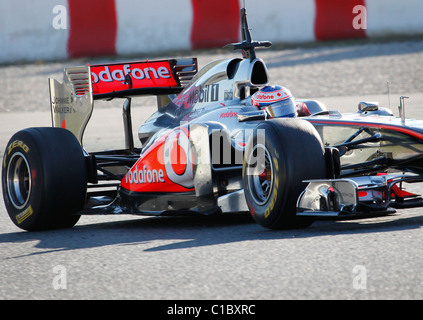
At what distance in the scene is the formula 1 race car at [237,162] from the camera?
496 centimetres

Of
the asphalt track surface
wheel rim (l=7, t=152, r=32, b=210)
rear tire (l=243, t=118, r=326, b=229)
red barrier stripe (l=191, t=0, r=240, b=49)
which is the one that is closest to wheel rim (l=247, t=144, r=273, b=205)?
rear tire (l=243, t=118, r=326, b=229)

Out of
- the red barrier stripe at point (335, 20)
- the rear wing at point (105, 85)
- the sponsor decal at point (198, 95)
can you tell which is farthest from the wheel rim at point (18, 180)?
the red barrier stripe at point (335, 20)

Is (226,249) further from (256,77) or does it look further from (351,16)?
(351,16)

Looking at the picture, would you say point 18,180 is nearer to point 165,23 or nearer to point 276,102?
point 276,102

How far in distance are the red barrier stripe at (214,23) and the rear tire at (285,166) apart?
12103 millimetres

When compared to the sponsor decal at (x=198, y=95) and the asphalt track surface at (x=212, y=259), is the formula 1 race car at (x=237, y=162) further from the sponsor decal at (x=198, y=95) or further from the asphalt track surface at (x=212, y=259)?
the asphalt track surface at (x=212, y=259)

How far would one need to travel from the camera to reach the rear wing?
24.1ft

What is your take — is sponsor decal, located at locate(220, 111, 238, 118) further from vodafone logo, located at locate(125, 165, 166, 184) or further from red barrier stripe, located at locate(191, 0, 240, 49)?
red barrier stripe, located at locate(191, 0, 240, 49)

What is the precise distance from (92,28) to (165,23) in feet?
5.07

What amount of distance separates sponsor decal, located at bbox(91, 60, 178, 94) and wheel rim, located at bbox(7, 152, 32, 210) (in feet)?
4.55

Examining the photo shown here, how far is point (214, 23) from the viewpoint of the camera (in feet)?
56.5

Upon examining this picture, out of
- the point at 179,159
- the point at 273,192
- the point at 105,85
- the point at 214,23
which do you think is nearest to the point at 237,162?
the point at 179,159

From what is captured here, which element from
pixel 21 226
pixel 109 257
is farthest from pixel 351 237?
pixel 21 226
